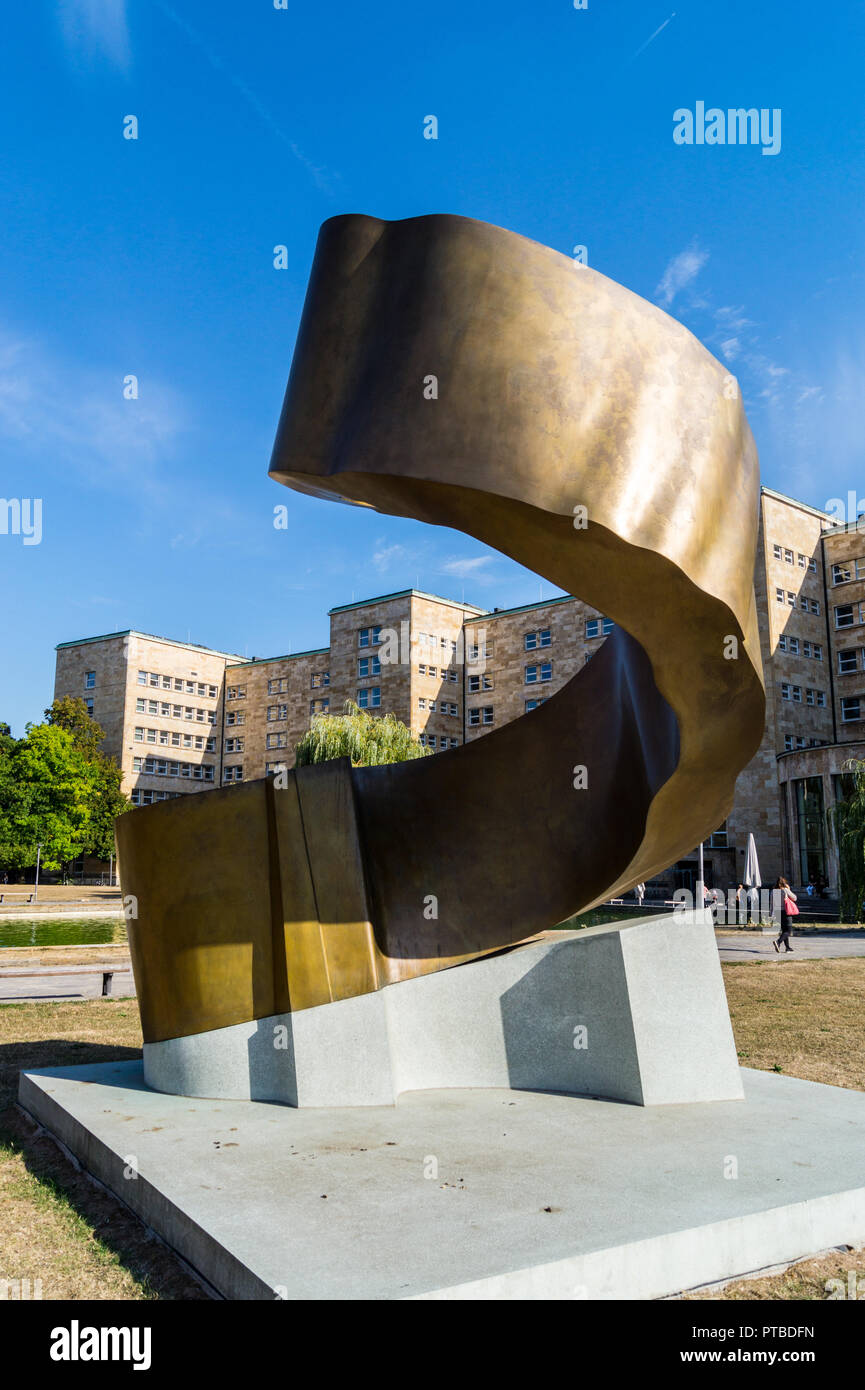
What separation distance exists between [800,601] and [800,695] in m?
4.88

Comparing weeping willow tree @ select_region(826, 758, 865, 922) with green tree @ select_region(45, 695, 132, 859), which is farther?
green tree @ select_region(45, 695, 132, 859)

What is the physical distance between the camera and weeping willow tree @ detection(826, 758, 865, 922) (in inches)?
1145

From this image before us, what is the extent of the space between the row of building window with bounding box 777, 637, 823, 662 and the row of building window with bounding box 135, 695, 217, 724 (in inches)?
1582

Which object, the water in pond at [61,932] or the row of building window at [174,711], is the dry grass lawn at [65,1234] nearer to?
the water in pond at [61,932]

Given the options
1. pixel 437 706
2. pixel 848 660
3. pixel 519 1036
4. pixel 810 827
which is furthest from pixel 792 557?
pixel 519 1036

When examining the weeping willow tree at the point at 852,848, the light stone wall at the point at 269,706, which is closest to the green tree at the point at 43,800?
the light stone wall at the point at 269,706

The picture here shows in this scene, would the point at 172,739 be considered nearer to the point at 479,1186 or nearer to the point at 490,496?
the point at 479,1186

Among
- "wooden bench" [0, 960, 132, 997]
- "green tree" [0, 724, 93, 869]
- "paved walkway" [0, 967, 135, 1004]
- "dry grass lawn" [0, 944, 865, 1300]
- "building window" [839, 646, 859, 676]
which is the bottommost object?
"dry grass lawn" [0, 944, 865, 1300]

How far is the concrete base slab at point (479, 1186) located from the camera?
162 inches

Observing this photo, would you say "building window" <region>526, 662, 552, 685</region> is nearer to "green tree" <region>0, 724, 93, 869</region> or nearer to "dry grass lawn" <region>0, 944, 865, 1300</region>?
"green tree" <region>0, 724, 93, 869</region>

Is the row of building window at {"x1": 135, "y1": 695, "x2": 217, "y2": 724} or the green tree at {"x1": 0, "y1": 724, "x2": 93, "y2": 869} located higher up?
the row of building window at {"x1": 135, "y1": 695, "x2": 217, "y2": 724}

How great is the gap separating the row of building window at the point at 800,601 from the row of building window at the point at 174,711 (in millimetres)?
40389

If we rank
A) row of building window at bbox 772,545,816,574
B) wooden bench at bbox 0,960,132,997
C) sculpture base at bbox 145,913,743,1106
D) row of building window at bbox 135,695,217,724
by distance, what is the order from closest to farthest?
sculpture base at bbox 145,913,743,1106 → wooden bench at bbox 0,960,132,997 → row of building window at bbox 772,545,816,574 → row of building window at bbox 135,695,217,724

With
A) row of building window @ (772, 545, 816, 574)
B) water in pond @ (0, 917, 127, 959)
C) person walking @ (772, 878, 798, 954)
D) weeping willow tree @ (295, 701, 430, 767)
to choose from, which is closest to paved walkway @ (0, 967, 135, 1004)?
water in pond @ (0, 917, 127, 959)
